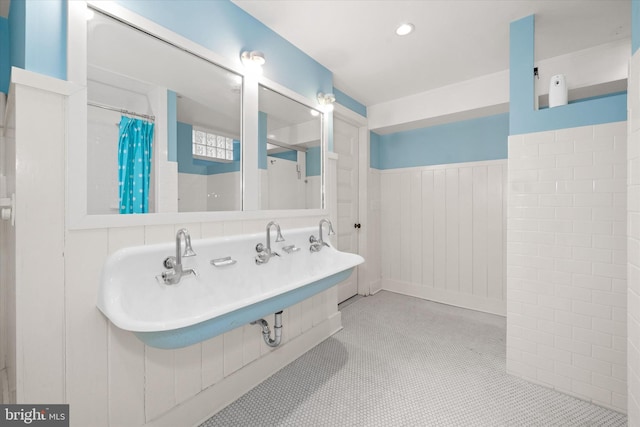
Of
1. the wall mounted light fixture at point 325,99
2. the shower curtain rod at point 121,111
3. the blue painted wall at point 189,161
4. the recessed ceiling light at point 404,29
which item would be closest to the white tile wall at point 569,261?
the recessed ceiling light at point 404,29

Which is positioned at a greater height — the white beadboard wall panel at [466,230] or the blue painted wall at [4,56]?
the blue painted wall at [4,56]

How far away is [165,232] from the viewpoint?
1.36 metres

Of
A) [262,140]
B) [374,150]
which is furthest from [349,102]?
[262,140]

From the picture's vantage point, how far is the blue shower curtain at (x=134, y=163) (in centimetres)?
127

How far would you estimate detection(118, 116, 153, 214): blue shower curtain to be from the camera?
1.27 meters

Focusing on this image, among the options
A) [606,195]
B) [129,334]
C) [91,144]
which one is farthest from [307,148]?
[606,195]

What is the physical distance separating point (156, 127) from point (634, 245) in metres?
2.21

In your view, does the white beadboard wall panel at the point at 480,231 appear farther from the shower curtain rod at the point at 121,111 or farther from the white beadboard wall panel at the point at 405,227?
the shower curtain rod at the point at 121,111

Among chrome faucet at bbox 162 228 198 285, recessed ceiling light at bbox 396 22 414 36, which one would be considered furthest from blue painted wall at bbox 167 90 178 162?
recessed ceiling light at bbox 396 22 414 36

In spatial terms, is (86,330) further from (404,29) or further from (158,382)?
(404,29)

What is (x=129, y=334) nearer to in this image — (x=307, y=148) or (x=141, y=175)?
(x=141, y=175)

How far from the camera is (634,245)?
3.59 ft

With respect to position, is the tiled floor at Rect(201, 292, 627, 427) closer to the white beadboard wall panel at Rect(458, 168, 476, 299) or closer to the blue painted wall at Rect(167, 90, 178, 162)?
the white beadboard wall panel at Rect(458, 168, 476, 299)

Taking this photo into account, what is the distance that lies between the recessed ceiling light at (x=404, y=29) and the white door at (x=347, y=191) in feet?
3.85
